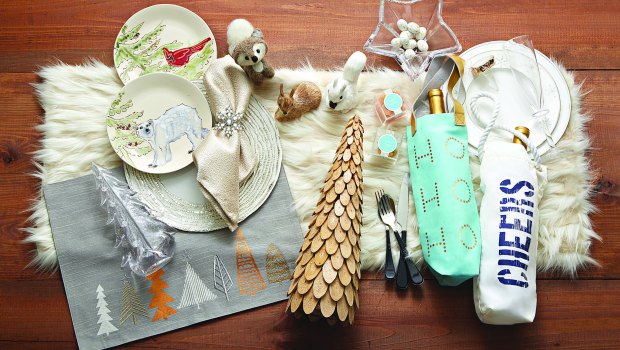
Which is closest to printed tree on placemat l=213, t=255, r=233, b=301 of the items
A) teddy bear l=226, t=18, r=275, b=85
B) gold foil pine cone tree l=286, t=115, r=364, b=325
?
gold foil pine cone tree l=286, t=115, r=364, b=325

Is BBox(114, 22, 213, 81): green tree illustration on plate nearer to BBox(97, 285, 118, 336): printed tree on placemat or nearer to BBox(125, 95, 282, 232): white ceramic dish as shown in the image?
BBox(125, 95, 282, 232): white ceramic dish

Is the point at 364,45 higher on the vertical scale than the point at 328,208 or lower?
higher

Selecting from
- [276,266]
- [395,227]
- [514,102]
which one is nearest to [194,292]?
[276,266]

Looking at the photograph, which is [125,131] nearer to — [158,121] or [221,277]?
[158,121]

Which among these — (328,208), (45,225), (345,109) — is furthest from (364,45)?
(45,225)

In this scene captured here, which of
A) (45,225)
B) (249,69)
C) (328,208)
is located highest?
(249,69)

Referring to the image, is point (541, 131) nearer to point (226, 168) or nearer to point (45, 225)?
point (226, 168)

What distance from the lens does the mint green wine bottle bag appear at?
1.09 m

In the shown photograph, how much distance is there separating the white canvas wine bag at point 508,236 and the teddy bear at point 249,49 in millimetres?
502

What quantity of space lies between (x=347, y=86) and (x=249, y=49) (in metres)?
0.22

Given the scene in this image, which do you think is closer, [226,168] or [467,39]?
[226,168]

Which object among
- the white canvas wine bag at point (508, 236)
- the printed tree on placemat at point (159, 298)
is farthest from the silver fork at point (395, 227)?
the printed tree on placemat at point (159, 298)

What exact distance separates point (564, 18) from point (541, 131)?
0.30 metres

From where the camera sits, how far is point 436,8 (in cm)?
125
